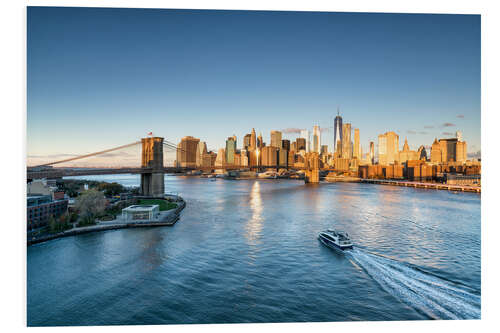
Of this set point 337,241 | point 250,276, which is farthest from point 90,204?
point 337,241

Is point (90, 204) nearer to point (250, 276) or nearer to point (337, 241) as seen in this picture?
point (250, 276)

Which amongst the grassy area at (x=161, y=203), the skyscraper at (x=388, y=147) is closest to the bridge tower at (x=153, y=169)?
the grassy area at (x=161, y=203)

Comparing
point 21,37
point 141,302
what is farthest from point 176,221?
point 21,37

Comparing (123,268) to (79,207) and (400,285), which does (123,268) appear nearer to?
(400,285)

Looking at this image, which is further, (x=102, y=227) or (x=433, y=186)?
(x=433, y=186)

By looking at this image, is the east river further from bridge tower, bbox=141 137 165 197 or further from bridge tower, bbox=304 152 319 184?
bridge tower, bbox=304 152 319 184

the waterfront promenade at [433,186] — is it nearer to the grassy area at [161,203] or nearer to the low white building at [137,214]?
the grassy area at [161,203]

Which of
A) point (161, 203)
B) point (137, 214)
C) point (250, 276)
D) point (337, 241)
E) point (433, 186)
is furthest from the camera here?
point (433, 186)
